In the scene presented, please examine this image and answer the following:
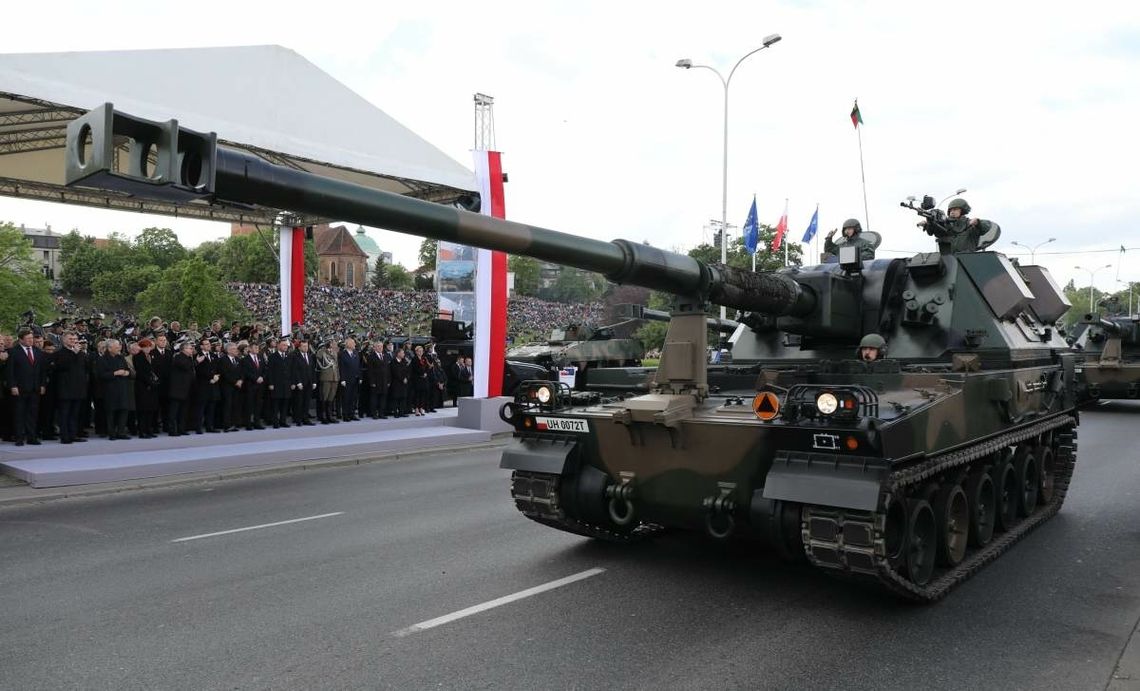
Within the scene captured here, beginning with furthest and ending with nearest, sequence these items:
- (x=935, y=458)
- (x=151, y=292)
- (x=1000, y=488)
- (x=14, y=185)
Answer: (x=151, y=292) < (x=14, y=185) < (x=1000, y=488) < (x=935, y=458)

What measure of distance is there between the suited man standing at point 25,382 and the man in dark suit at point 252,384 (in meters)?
3.18

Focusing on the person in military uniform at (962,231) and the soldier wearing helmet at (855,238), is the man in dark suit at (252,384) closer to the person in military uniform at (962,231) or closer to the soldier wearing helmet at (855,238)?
the soldier wearing helmet at (855,238)

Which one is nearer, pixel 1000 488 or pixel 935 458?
pixel 935 458

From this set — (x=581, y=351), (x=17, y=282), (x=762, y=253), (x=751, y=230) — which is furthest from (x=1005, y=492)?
(x=17, y=282)

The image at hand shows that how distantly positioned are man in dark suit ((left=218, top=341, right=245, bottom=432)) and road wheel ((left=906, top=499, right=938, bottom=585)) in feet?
37.6

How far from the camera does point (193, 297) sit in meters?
58.9

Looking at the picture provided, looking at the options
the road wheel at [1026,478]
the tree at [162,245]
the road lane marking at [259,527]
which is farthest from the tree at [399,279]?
the road wheel at [1026,478]

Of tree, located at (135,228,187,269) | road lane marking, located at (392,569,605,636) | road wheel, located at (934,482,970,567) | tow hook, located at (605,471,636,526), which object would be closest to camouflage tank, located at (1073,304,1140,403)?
road wheel, located at (934,482,970,567)

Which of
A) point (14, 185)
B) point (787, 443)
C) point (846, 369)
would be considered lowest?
point (787, 443)

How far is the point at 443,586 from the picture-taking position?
21.4 ft

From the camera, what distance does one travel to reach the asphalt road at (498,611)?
4.84 m

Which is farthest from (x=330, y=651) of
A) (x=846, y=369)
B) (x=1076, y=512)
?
(x=1076, y=512)

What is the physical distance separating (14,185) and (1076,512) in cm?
2091

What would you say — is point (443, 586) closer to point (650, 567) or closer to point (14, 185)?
point (650, 567)
